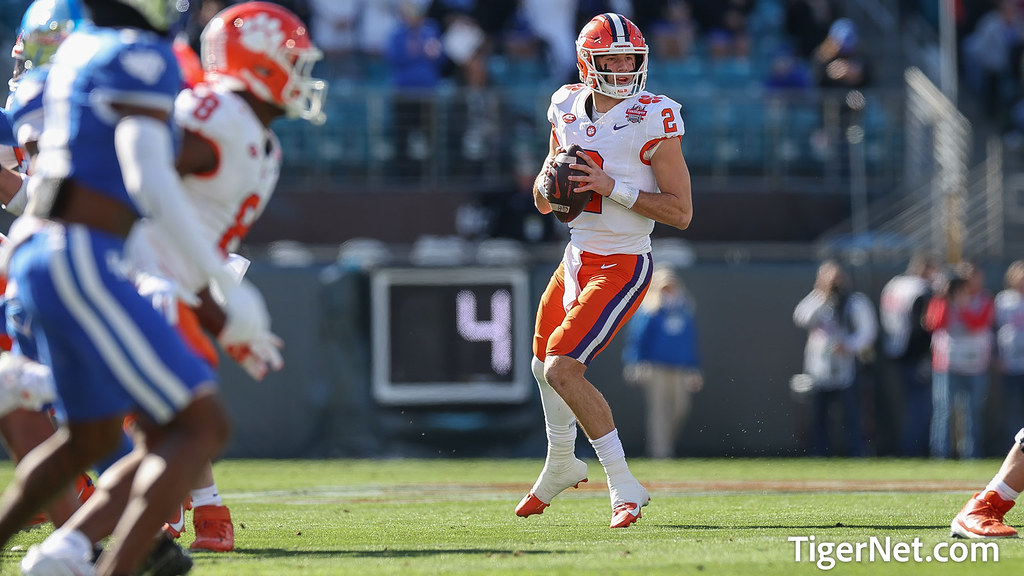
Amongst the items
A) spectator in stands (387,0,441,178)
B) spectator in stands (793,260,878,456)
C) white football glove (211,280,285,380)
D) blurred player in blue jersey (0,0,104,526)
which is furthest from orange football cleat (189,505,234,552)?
spectator in stands (387,0,441,178)

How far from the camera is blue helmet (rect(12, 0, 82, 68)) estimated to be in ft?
19.5

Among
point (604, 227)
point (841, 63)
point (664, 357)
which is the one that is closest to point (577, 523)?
point (604, 227)

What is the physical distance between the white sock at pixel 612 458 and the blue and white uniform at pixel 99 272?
305 centimetres

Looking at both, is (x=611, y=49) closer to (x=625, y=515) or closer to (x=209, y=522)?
(x=625, y=515)

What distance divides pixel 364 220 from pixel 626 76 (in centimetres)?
824

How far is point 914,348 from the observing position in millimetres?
14203

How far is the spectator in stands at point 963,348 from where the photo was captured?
540 inches

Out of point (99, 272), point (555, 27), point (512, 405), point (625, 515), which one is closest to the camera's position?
point (99, 272)

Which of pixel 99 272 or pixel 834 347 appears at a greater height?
pixel 99 272

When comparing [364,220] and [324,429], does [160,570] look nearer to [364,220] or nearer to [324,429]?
[324,429]

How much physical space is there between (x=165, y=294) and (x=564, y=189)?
2.80 metres

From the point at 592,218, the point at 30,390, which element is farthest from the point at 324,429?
the point at 30,390

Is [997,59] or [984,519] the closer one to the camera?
[984,519]

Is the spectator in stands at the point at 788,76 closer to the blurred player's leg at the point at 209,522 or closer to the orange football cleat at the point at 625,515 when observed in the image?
the orange football cleat at the point at 625,515
